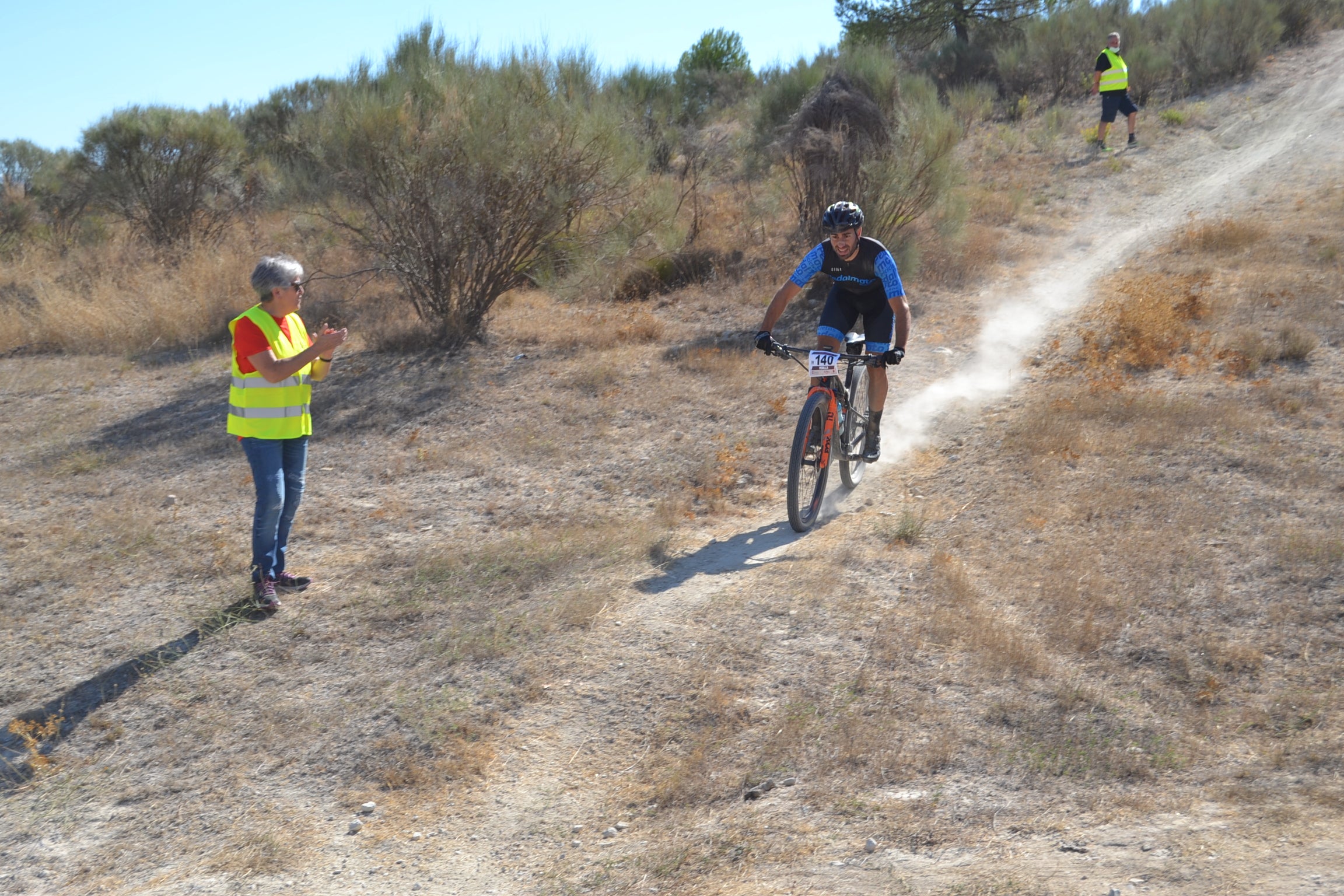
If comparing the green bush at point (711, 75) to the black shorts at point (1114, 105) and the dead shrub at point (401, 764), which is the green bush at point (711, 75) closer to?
the black shorts at point (1114, 105)

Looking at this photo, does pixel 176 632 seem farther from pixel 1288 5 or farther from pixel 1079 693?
pixel 1288 5

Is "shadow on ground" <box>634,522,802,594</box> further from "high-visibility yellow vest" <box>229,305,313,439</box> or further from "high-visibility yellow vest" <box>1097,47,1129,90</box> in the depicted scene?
"high-visibility yellow vest" <box>1097,47,1129,90</box>

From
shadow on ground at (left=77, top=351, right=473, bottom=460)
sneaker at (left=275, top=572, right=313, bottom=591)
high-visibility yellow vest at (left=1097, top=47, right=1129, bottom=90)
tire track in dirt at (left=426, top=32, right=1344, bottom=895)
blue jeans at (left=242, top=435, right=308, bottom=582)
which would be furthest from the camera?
high-visibility yellow vest at (left=1097, top=47, right=1129, bottom=90)

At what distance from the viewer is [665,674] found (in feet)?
15.8

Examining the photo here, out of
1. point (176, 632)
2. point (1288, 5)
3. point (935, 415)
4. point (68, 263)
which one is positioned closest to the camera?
point (176, 632)

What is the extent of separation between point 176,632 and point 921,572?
4.15m

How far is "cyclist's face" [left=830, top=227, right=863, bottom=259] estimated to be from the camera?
20.0 ft

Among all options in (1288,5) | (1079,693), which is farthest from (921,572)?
(1288,5)

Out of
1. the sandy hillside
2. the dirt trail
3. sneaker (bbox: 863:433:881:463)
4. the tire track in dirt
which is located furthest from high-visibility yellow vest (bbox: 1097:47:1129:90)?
sneaker (bbox: 863:433:881:463)

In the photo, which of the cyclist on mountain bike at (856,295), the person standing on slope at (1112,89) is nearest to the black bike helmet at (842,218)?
the cyclist on mountain bike at (856,295)

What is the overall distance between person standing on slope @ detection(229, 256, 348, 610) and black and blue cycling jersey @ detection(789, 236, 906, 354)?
2888 millimetres

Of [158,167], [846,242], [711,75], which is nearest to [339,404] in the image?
[846,242]

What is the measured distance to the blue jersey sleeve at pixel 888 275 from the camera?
6215 millimetres

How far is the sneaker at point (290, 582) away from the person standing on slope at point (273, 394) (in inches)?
6.8
